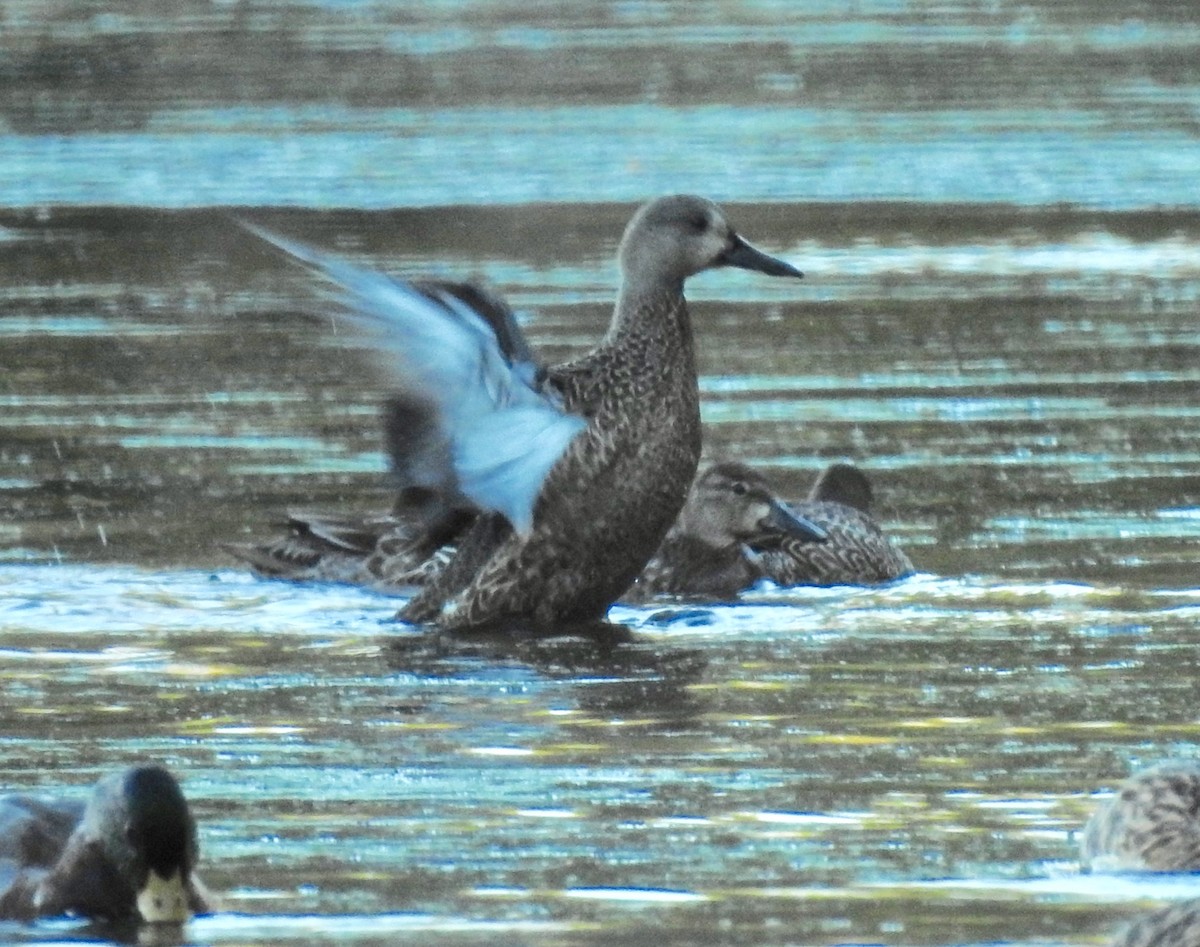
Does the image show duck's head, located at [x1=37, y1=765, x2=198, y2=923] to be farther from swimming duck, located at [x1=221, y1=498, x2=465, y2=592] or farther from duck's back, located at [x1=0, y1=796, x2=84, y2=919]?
swimming duck, located at [x1=221, y1=498, x2=465, y2=592]

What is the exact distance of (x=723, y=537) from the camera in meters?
10.2

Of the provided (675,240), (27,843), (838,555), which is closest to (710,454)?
(838,555)

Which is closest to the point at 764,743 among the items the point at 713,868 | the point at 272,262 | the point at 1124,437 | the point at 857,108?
the point at 713,868

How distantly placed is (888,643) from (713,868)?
8.34 feet

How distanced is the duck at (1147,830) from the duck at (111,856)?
5.41ft

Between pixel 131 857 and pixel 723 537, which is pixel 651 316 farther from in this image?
pixel 131 857

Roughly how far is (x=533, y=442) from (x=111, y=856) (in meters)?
3.32

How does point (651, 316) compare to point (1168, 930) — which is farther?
point (651, 316)

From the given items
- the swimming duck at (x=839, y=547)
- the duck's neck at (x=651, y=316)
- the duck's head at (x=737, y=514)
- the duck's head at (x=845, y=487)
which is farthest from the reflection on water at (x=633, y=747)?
the duck's neck at (x=651, y=316)

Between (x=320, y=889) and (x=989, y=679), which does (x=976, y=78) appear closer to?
(x=989, y=679)

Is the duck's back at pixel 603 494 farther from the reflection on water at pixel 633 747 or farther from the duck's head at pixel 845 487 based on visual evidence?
the duck's head at pixel 845 487

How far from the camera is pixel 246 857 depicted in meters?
6.49

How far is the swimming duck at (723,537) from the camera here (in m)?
10.2

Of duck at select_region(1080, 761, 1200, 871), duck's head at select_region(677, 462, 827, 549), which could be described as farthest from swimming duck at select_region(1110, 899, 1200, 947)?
duck's head at select_region(677, 462, 827, 549)
